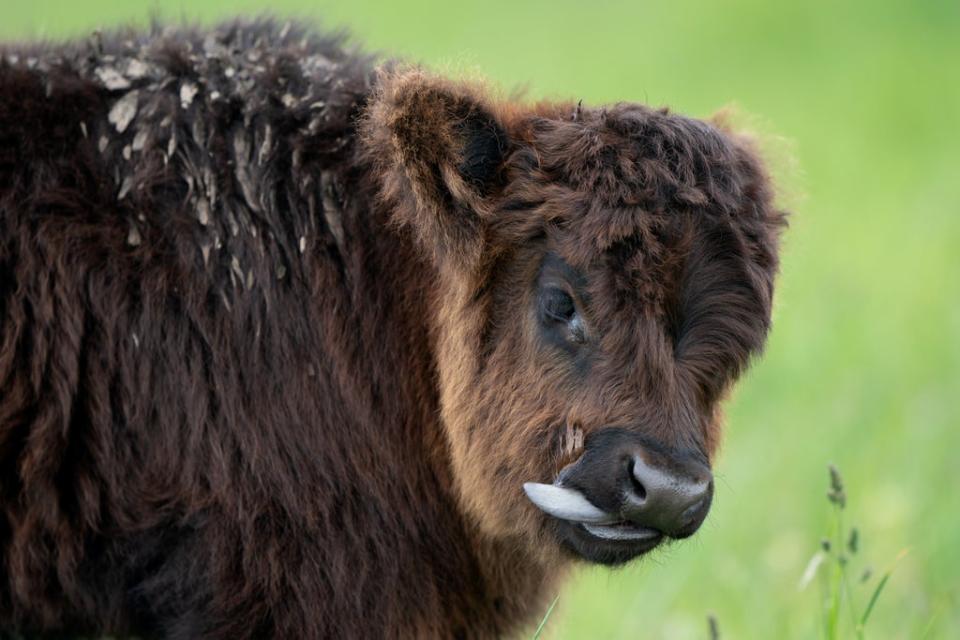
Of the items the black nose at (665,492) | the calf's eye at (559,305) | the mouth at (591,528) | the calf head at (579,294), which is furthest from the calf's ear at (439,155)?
the black nose at (665,492)

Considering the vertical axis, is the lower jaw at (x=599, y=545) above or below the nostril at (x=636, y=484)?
below

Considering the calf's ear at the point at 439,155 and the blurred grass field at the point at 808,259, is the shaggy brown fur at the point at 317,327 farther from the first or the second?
the blurred grass field at the point at 808,259

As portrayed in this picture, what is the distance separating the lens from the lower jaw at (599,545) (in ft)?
15.2

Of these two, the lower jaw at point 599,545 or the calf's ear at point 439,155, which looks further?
the calf's ear at point 439,155

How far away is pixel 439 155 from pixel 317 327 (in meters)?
0.83

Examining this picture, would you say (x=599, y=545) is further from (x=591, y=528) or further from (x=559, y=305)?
(x=559, y=305)

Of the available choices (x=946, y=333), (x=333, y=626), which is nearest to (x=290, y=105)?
(x=333, y=626)

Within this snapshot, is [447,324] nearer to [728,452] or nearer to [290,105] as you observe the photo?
[290,105]

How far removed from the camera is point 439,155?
15.9 feet

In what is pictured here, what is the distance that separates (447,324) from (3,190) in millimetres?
1751

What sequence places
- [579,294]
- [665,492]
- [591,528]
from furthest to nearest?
[579,294]
[591,528]
[665,492]

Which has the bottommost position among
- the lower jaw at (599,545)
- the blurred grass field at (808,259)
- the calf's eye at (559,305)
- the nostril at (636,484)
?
the blurred grass field at (808,259)

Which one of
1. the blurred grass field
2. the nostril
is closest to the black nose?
the nostril

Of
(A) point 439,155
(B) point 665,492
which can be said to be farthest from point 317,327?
(B) point 665,492
